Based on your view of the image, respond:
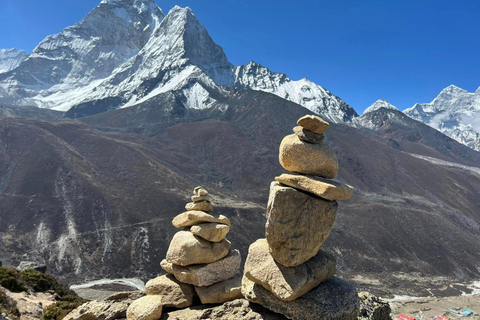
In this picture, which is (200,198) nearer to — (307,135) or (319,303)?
(307,135)

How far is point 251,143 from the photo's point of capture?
4373 inches

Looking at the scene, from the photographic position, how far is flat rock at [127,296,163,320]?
27.1 feet

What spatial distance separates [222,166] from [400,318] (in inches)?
2813

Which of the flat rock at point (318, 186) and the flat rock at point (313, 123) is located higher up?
the flat rock at point (313, 123)

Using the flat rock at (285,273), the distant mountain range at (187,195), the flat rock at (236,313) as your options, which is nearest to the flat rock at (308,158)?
the flat rock at (285,273)

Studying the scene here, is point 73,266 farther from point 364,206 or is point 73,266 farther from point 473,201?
point 473,201

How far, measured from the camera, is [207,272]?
31.6 feet

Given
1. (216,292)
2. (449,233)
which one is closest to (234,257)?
(216,292)

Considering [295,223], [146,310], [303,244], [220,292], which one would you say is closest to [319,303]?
[303,244]

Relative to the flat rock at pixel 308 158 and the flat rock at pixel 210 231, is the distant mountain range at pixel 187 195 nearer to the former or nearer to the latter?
the flat rock at pixel 210 231

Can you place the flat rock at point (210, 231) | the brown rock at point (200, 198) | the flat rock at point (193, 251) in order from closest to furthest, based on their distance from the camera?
the flat rock at point (193, 251), the flat rock at point (210, 231), the brown rock at point (200, 198)

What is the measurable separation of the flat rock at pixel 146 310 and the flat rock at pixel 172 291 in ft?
2.28

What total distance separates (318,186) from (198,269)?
4.99 metres

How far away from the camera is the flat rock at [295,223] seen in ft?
23.4
